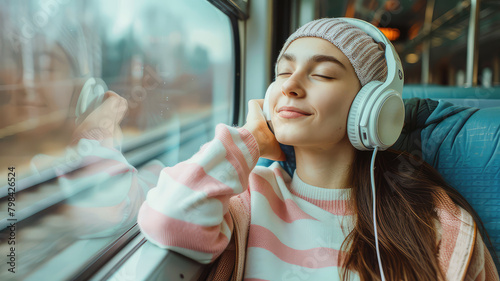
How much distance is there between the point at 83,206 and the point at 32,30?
0.42m

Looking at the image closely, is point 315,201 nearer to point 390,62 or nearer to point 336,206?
point 336,206

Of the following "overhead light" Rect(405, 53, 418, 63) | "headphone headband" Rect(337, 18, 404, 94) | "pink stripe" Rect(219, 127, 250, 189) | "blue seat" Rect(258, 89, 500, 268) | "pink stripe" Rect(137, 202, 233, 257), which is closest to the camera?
"pink stripe" Rect(137, 202, 233, 257)

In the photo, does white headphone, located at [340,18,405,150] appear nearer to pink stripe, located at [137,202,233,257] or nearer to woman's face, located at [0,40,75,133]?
pink stripe, located at [137,202,233,257]

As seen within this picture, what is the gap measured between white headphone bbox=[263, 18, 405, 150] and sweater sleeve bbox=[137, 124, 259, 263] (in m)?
0.34

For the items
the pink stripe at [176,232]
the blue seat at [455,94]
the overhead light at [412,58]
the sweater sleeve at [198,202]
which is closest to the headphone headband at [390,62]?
the sweater sleeve at [198,202]

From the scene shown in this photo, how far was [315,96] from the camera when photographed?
0.97m

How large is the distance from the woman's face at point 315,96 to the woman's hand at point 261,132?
0.25 ft

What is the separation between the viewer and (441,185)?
3.59 ft

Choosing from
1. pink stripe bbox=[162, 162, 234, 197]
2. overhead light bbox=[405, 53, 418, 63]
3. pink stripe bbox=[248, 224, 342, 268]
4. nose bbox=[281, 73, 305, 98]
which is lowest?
pink stripe bbox=[248, 224, 342, 268]

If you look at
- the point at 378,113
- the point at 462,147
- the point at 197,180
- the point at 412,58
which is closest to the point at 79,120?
the point at 197,180

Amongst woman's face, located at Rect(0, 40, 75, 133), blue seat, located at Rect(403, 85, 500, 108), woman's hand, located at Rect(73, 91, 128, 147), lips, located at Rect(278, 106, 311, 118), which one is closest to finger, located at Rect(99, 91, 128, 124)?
woman's hand, located at Rect(73, 91, 128, 147)

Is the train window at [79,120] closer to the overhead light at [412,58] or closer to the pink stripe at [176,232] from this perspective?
the pink stripe at [176,232]

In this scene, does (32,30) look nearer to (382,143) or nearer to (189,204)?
(189,204)

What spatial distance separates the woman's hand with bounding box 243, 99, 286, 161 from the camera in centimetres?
108
